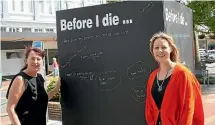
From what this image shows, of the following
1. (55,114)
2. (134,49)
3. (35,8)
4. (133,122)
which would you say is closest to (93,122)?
(133,122)

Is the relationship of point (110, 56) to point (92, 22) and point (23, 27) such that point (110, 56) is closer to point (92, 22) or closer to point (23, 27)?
point (92, 22)

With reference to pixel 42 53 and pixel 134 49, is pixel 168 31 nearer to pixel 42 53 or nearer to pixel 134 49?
pixel 134 49

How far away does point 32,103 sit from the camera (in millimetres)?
3705

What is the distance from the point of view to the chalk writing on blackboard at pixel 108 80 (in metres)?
4.23

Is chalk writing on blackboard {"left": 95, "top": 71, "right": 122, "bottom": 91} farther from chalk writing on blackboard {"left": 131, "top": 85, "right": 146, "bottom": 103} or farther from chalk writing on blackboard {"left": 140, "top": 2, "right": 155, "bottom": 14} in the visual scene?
chalk writing on blackboard {"left": 140, "top": 2, "right": 155, "bottom": 14}

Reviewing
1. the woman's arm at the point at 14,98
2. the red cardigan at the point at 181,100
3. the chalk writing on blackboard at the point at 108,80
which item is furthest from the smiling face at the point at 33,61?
the red cardigan at the point at 181,100

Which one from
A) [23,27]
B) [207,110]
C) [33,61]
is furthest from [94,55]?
[23,27]

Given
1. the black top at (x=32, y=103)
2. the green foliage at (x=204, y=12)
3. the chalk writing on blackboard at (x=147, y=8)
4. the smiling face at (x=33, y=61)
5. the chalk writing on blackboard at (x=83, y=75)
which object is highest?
the green foliage at (x=204, y=12)

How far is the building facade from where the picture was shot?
78.8ft

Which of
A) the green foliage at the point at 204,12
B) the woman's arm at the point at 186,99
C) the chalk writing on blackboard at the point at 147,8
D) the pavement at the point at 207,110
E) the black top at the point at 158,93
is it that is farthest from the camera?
the green foliage at the point at 204,12

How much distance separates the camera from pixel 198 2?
15.8m

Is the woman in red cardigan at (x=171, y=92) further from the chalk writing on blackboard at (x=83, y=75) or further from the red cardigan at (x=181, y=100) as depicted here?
→ the chalk writing on blackboard at (x=83, y=75)

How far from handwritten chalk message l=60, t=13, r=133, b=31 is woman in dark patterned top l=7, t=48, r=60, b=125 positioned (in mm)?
760

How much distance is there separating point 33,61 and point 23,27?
29521 mm
